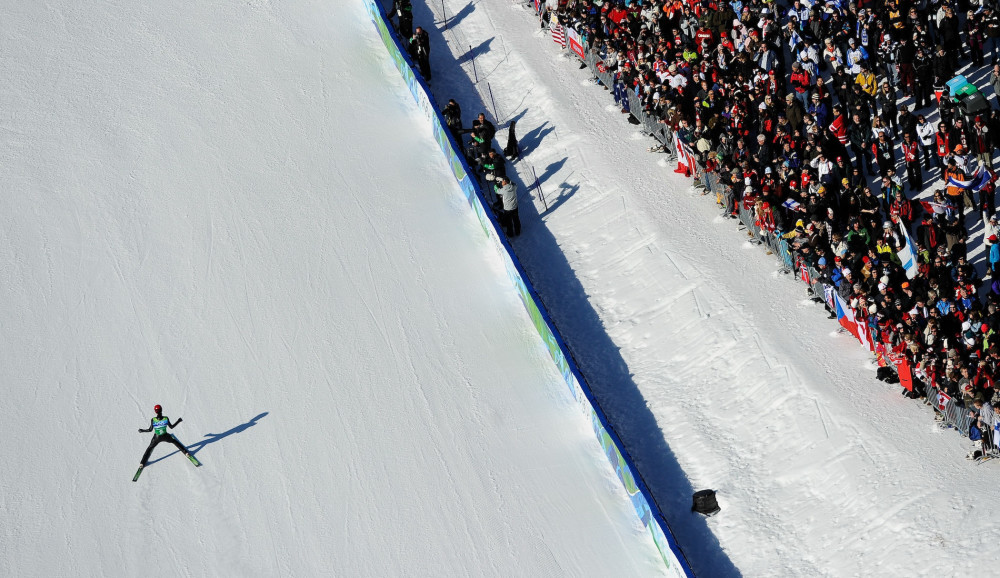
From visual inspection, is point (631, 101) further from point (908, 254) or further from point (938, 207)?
point (908, 254)

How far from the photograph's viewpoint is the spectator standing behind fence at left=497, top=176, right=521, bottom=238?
22719 millimetres

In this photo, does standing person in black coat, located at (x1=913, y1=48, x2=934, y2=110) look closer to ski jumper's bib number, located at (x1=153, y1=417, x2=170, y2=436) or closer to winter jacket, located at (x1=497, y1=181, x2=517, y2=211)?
winter jacket, located at (x1=497, y1=181, x2=517, y2=211)

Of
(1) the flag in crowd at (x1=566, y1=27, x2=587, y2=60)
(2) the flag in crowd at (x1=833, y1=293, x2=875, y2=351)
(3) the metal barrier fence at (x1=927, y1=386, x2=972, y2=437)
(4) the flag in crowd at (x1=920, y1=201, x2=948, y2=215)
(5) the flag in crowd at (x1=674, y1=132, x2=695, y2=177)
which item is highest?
(1) the flag in crowd at (x1=566, y1=27, x2=587, y2=60)

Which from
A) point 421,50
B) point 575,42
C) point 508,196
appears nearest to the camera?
point 508,196

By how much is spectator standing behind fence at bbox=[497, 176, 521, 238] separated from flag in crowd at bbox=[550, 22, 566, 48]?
5760 millimetres

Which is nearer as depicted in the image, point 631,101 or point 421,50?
point 631,101

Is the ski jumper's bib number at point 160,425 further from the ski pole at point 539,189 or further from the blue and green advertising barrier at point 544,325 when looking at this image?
the ski pole at point 539,189

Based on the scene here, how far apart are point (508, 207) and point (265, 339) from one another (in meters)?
5.04

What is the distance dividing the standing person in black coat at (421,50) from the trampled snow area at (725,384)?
259 centimetres

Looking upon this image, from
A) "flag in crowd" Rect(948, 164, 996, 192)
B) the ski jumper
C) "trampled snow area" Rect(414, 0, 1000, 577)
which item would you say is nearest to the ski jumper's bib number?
the ski jumper

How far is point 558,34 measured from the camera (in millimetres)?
27719

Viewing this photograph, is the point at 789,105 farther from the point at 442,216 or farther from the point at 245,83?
the point at 245,83

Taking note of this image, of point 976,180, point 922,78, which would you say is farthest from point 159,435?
point 922,78

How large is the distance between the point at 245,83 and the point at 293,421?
11.0m
